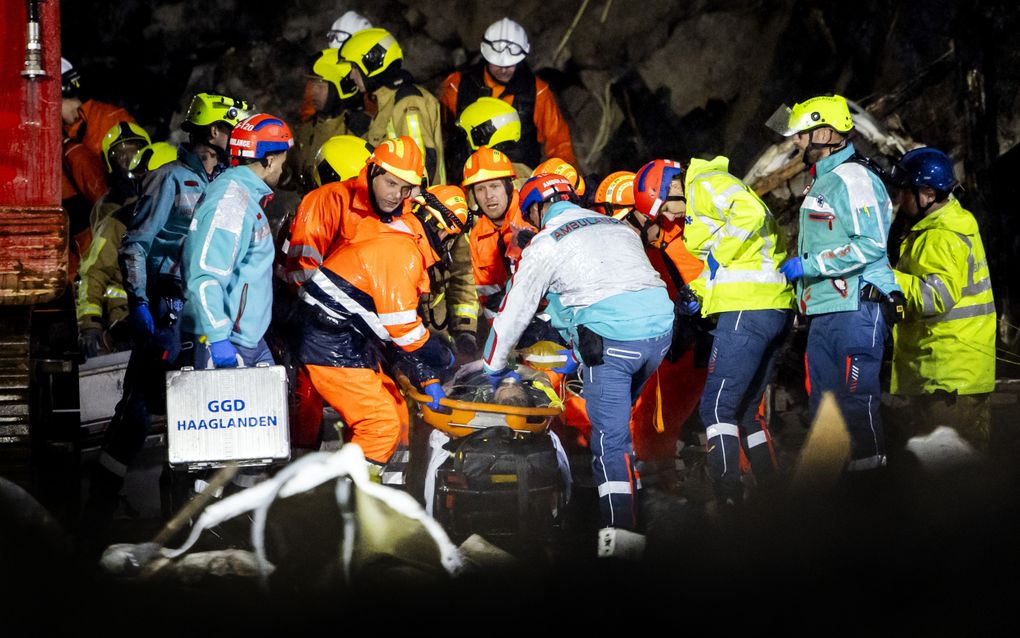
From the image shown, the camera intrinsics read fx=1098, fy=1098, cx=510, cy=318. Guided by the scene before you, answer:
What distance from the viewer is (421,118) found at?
8.33 meters

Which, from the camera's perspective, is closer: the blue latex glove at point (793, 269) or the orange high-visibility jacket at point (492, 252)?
the blue latex glove at point (793, 269)

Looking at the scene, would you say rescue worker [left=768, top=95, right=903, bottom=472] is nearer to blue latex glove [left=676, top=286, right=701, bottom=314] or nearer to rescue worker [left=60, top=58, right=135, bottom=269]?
blue latex glove [left=676, top=286, right=701, bottom=314]

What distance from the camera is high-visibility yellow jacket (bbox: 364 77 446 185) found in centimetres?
827

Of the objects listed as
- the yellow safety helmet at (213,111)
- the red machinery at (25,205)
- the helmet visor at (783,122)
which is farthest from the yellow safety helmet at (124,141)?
the helmet visor at (783,122)

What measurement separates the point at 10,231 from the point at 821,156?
14.4ft

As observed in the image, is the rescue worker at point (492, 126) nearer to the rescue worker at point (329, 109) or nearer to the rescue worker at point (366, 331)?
the rescue worker at point (329, 109)

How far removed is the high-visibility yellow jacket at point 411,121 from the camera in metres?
8.27

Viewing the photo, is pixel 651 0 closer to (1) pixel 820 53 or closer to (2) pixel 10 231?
(1) pixel 820 53

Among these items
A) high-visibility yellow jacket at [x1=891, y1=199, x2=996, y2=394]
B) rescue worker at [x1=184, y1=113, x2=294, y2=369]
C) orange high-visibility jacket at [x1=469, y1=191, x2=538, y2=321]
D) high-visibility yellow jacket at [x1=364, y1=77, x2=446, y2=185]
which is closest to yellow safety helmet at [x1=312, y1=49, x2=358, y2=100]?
high-visibility yellow jacket at [x1=364, y1=77, x2=446, y2=185]

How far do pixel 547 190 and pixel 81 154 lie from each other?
4.54 meters

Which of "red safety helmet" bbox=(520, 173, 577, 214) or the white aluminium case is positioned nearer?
the white aluminium case

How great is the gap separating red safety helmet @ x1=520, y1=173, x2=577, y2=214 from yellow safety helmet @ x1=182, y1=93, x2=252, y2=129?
211cm

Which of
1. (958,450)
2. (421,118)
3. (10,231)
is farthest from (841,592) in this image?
(421,118)

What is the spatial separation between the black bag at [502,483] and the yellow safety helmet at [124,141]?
12.6ft
